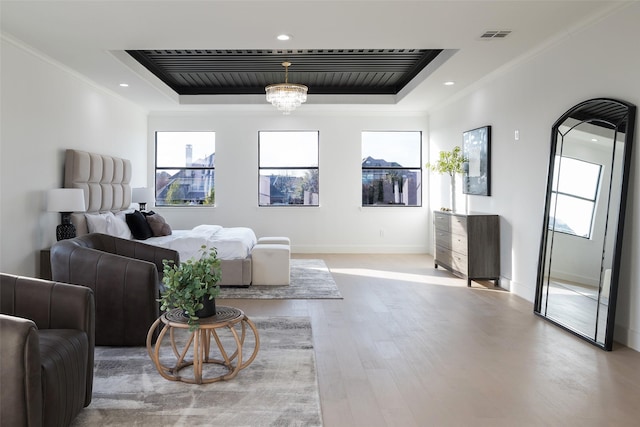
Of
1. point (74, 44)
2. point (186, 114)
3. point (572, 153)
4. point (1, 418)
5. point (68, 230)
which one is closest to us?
point (1, 418)

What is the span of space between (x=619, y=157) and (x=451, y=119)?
155 inches

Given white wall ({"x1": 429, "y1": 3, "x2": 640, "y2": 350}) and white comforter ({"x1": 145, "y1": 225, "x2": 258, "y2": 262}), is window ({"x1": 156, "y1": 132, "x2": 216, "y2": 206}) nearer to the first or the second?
white comforter ({"x1": 145, "y1": 225, "x2": 258, "y2": 262})

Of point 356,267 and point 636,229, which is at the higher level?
point 636,229

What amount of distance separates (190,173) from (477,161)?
5.08 meters

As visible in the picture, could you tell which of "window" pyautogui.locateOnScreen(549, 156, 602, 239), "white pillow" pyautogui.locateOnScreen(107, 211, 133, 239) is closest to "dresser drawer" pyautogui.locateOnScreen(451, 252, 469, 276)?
"window" pyautogui.locateOnScreen(549, 156, 602, 239)

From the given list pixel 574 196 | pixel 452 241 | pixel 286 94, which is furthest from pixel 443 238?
pixel 286 94

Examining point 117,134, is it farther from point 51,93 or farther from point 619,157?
point 619,157

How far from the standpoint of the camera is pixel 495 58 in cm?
507

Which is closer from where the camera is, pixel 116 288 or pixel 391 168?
pixel 116 288

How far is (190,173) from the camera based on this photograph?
28.4ft

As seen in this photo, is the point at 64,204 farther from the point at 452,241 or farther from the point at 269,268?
the point at 452,241

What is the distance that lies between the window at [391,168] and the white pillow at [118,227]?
14.1 ft

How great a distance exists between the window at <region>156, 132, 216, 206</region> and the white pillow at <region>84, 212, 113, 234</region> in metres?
3.00

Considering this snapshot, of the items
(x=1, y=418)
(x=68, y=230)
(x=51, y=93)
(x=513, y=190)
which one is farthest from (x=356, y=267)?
(x=1, y=418)
